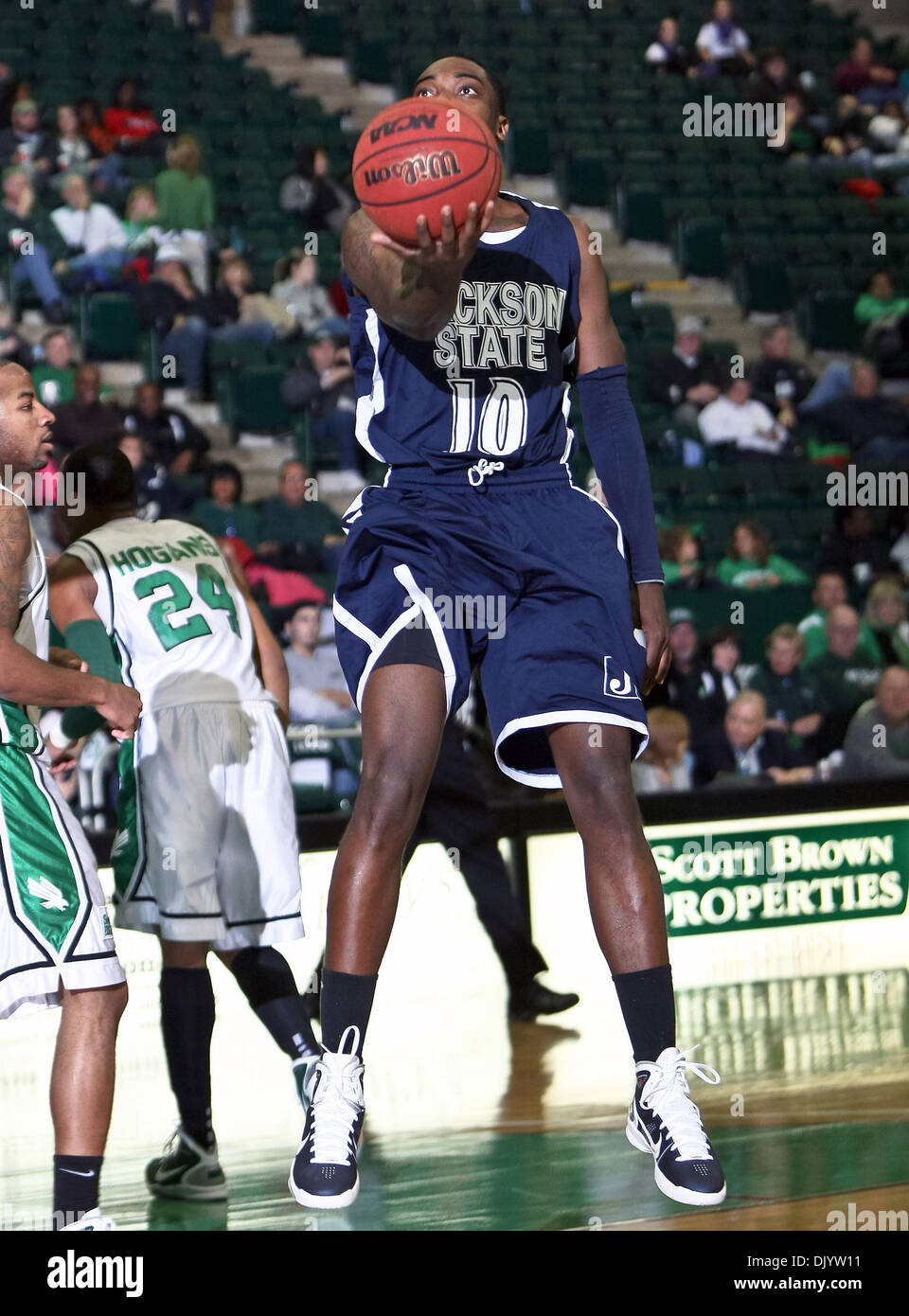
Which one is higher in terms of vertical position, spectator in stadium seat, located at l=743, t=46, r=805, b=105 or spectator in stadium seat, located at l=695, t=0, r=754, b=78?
spectator in stadium seat, located at l=695, t=0, r=754, b=78

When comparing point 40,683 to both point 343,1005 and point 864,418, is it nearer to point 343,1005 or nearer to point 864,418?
point 343,1005

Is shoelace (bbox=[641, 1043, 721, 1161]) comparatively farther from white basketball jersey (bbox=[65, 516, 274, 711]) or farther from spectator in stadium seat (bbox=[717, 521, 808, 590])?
spectator in stadium seat (bbox=[717, 521, 808, 590])

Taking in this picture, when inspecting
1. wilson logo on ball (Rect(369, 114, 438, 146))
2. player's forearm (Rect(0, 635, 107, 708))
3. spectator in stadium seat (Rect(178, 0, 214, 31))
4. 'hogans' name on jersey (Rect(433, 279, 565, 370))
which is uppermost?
spectator in stadium seat (Rect(178, 0, 214, 31))

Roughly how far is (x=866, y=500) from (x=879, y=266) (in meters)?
3.19

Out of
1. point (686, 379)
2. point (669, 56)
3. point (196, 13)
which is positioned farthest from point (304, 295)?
point (669, 56)

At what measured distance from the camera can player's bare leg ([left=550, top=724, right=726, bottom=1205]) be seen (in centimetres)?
298

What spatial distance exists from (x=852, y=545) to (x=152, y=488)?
457 centimetres

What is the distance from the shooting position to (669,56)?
1439 centimetres

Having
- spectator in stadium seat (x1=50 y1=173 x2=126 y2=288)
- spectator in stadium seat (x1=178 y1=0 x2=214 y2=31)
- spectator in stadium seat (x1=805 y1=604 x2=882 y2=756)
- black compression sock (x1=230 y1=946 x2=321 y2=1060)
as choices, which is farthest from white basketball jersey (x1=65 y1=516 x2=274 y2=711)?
spectator in stadium seat (x1=178 y1=0 x2=214 y2=31)

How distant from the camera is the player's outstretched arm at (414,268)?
8.96 feet

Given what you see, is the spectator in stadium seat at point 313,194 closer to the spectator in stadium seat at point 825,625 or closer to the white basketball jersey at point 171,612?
the spectator in stadium seat at point 825,625

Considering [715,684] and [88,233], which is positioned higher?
[88,233]

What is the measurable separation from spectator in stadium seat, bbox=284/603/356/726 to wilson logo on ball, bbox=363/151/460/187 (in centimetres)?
529
